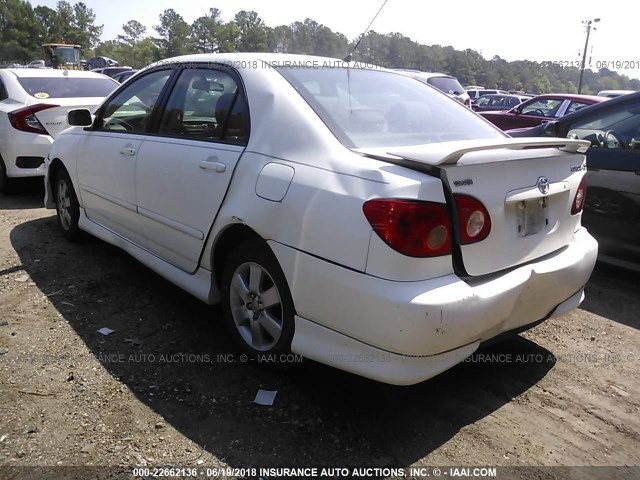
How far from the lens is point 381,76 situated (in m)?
3.49

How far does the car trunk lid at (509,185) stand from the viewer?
234cm

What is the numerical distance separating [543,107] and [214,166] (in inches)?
392

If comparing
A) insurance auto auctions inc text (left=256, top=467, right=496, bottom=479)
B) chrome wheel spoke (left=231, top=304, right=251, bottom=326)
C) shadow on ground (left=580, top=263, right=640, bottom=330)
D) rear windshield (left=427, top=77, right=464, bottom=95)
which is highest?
rear windshield (left=427, top=77, right=464, bottom=95)

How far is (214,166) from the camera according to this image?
3.03 meters

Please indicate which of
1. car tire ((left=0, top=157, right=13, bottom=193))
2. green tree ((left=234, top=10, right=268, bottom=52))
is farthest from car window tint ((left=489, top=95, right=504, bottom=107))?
green tree ((left=234, top=10, right=268, bottom=52))

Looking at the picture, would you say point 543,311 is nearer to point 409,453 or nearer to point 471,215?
point 471,215

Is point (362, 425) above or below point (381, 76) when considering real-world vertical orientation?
below

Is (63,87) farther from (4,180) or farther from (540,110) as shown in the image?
(540,110)

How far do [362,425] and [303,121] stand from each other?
149 centimetres

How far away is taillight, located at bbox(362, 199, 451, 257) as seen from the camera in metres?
2.21

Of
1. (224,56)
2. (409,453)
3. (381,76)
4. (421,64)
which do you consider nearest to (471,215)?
(409,453)

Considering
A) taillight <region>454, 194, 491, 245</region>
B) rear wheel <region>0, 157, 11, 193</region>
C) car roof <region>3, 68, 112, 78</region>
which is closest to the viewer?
taillight <region>454, 194, 491, 245</region>

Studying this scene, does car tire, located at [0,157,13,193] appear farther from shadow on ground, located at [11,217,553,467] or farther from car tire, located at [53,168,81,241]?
shadow on ground, located at [11,217,553,467]

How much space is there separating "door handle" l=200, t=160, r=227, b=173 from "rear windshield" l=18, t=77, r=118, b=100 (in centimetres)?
487
